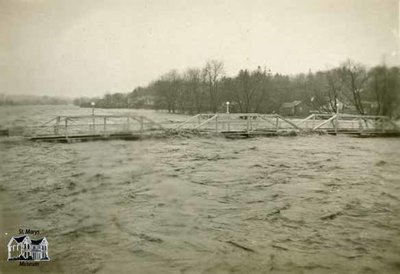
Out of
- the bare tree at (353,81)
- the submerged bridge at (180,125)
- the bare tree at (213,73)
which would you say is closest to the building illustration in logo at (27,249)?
the submerged bridge at (180,125)

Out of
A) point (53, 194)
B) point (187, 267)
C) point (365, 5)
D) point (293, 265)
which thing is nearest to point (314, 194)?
point (293, 265)

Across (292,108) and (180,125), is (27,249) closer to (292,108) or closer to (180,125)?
(180,125)

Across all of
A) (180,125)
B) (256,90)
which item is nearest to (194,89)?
(256,90)

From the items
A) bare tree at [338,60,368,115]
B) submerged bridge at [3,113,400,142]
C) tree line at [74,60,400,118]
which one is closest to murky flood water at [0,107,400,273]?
submerged bridge at [3,113,400,142]

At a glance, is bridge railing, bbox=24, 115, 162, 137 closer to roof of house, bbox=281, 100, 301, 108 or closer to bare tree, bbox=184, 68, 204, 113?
bare tree, bbox=184, 68, 204, 113

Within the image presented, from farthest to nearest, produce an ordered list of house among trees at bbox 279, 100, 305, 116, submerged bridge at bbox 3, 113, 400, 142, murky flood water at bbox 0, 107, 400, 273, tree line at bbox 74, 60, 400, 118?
house among trees at bbox 279, 100, 305, 116, submerged bridge at bbox 3, 113, 400, 142, tree line at bbox 74, 60, 400, 118, murky flood water at bbox 0, 107, 400, 273

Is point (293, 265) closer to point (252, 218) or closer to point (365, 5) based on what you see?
point (252, 218)

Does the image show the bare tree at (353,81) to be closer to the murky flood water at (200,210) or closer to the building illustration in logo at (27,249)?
the murky flood water at (200,210)
